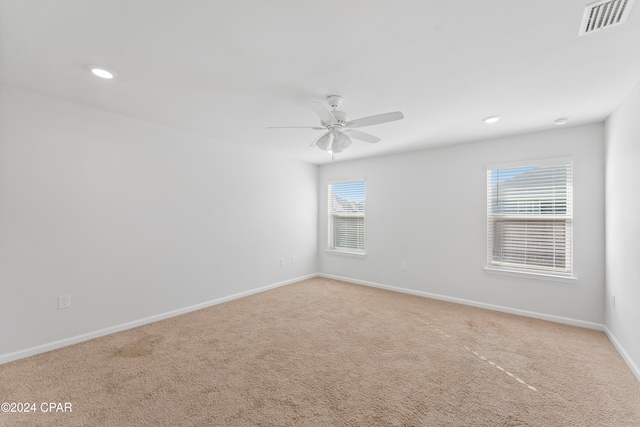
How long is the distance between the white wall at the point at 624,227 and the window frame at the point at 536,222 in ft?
1.11

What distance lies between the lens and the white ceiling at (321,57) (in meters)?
1.51

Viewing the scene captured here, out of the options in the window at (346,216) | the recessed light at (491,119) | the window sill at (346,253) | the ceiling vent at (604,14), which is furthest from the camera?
the window at (346,216)

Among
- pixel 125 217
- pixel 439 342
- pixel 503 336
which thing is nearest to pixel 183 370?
pixel 125 217

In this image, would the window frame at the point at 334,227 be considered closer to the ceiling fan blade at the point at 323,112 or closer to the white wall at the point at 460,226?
the white wall at the point at 460,226

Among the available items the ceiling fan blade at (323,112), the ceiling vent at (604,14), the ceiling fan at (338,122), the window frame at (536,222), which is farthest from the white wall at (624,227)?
the ceiling fan blade at (323,112)

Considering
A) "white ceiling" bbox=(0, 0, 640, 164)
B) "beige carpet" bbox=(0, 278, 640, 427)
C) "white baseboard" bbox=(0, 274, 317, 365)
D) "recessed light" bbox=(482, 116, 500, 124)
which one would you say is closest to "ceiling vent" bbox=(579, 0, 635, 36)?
"white ceiling" bbox=(0, 0, 640, 164)

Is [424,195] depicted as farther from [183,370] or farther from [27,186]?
[27,186]

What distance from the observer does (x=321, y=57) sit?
75.6 inches

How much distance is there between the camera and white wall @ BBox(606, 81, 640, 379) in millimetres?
2265

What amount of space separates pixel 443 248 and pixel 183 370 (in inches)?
148

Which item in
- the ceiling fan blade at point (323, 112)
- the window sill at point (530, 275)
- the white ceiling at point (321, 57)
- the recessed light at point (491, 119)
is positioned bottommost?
the window sill at point (530, 275)

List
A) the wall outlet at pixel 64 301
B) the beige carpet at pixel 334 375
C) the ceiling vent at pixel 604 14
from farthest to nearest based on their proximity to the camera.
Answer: the wall outlet at pixel 64 301, the beige carpet at pixel 334 375, the ceiling vent at pixel 604 14

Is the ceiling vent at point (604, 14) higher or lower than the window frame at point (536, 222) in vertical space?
higher

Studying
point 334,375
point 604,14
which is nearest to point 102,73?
point 334,375
